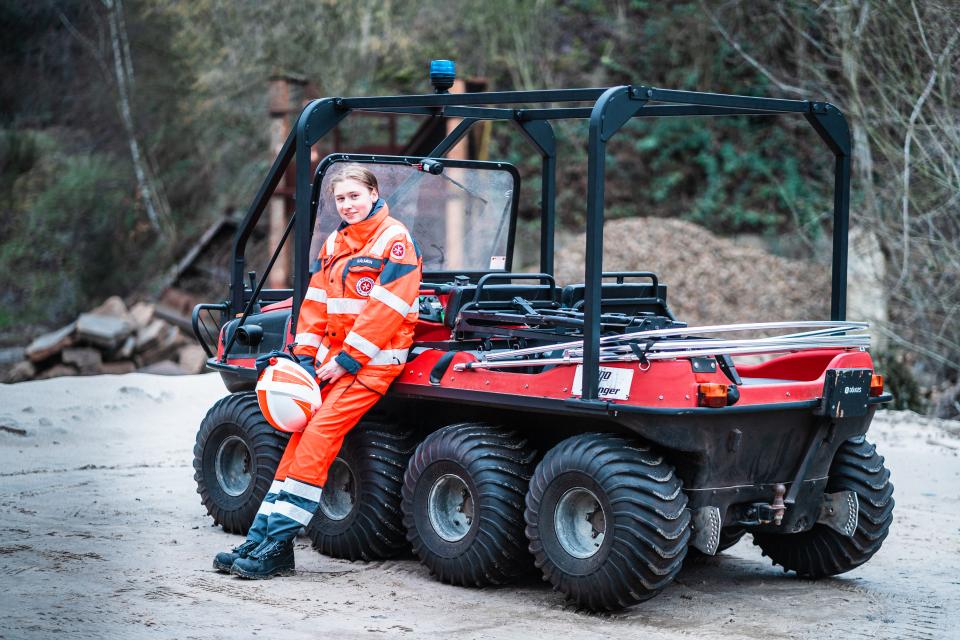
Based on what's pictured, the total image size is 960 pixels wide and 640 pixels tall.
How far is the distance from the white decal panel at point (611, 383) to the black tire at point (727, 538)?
85cm

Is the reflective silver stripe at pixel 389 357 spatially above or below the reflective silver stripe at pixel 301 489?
above

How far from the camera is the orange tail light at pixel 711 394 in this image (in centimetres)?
509

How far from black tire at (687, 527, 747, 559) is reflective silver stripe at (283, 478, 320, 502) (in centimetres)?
183

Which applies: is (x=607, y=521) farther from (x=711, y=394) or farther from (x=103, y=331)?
(x=103, y=331)

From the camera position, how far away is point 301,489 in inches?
230

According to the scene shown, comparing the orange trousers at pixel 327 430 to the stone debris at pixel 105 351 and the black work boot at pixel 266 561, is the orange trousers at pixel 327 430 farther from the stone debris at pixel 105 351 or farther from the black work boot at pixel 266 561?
the stone debris at pixel 105 351

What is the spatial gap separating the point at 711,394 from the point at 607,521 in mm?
671

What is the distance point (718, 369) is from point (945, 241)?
680cm

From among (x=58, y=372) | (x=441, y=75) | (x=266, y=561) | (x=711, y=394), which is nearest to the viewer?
(x=711, y=394)

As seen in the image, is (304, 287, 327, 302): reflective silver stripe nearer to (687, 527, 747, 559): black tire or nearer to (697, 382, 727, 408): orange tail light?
(697, 382, 727, 408): orange tail light

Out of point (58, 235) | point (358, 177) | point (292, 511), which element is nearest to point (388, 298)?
point (358, 177)

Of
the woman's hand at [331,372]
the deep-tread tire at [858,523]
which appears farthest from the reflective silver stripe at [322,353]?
the deep-tread tire at [858,523]

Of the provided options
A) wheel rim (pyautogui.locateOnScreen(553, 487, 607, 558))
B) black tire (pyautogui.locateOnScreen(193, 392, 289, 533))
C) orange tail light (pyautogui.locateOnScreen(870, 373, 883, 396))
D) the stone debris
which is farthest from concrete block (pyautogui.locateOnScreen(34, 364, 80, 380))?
orange tail light (pyautogui.locateOnScreen(870, 373, 883, 396))

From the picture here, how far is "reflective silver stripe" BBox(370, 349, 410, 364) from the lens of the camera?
19.6 feet
